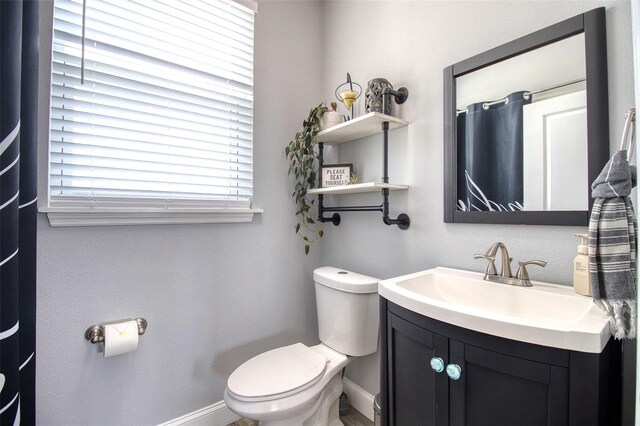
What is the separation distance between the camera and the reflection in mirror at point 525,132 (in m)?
0.94

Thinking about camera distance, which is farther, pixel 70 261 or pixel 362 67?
pixel 362 67

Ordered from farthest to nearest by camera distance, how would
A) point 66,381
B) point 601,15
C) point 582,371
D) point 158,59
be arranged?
point 158,59 < point 66,381 < point 601,15 < point 582,371

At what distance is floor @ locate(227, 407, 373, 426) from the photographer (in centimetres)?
153

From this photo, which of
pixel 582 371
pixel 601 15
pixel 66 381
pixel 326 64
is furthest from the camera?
pixel 326 64

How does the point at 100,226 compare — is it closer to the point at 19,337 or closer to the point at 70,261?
the point at 70,261

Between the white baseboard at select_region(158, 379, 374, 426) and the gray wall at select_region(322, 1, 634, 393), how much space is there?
0.06 meters

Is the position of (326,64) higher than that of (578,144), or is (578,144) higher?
(326,64)

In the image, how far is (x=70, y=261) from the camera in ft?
3.80

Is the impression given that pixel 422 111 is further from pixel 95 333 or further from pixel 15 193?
pixel 95 333

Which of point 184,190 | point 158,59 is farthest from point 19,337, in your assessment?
point 158,59

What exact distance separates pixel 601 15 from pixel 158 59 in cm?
169

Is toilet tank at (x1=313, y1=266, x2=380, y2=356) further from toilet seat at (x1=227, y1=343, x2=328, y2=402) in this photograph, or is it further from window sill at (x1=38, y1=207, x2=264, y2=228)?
window sill at (x1=38, y1=207, x2=264, y2=228)

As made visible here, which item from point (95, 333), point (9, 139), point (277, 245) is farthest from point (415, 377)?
point (9, 139)

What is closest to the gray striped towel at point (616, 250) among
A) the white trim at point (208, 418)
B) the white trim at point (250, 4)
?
the white trim at point (208, 418)
